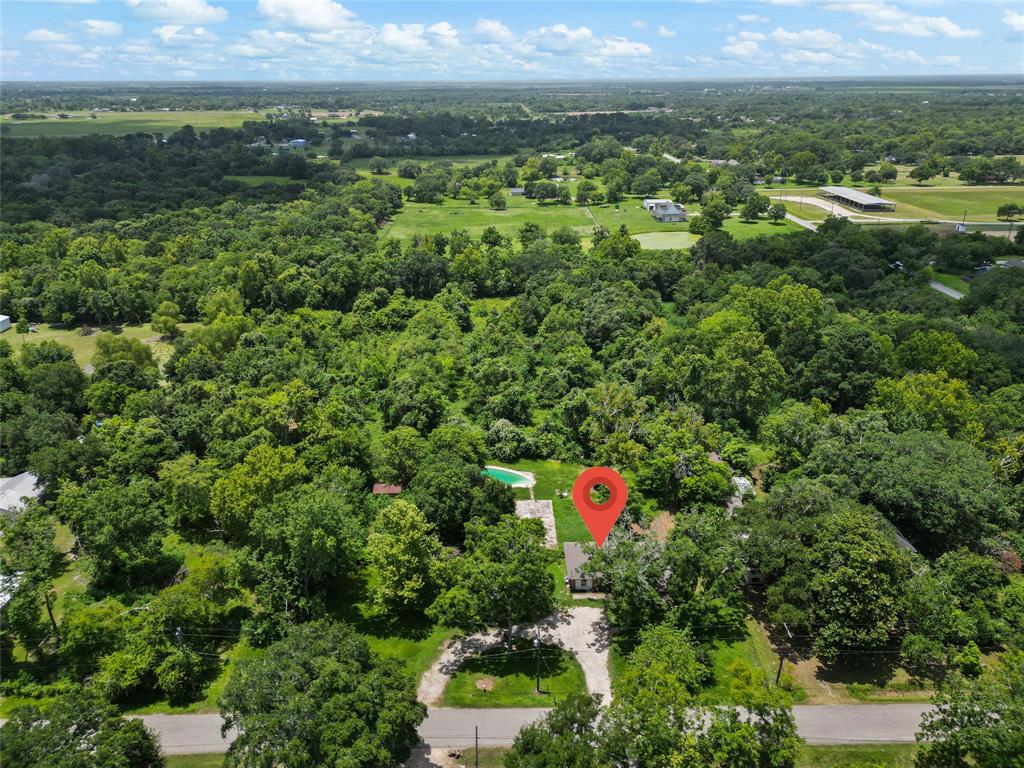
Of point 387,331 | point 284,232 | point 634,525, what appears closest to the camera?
point 634,525

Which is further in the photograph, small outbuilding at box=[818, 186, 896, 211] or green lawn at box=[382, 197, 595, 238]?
small outbuilding at box=[818, 186, 896, 211]

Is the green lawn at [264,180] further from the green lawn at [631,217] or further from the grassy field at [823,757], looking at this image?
the grassy field at [823,757]

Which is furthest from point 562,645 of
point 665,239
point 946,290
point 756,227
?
point 756,227

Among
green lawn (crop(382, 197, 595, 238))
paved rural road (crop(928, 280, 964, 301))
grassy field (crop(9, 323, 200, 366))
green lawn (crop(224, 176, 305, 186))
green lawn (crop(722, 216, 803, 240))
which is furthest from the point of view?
green lawn (crop(224, 176, 305, 186))

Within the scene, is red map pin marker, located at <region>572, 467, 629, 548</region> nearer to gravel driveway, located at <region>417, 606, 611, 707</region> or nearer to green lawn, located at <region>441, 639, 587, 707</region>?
gravel driveway, located at <region>417, 606, 611, 707</region>

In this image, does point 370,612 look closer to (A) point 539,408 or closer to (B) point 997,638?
(A) point 539,408

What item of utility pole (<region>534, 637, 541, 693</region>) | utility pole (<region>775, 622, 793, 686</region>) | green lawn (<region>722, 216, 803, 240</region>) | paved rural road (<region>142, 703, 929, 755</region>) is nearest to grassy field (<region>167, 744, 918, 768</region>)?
paved rural road (<region>142, 703, 929, 755</region>)

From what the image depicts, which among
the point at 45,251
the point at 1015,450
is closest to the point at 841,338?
the point at 1015,450
